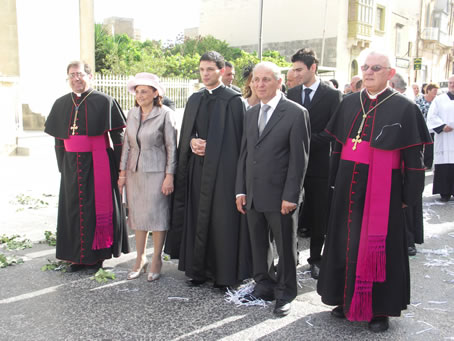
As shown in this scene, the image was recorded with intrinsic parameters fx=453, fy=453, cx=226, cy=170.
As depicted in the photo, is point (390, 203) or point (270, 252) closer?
point (390, 203)

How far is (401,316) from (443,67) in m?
47.9

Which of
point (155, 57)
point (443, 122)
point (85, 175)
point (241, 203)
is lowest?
point (241, 203)

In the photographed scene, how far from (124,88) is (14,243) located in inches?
451

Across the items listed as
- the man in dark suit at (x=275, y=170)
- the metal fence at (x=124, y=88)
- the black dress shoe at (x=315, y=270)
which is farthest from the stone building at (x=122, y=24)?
the man in dark suit at (x=275, y=170)

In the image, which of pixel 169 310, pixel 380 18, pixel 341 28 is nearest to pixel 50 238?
pixel 169 310

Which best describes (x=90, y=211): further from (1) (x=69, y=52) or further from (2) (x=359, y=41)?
(2) (x=359, y=41)

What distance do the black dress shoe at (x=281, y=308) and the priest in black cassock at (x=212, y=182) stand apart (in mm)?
510

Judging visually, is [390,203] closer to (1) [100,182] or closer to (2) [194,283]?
(2) [194,283]

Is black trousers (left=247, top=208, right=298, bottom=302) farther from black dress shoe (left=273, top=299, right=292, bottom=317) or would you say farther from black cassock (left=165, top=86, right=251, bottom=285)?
black cassock (left=165, top=86, right=251, bottom=285)

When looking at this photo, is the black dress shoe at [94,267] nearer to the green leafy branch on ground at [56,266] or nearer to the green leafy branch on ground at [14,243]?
the green leafy branch on ground at [56,266]

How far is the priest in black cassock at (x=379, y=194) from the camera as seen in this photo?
3408 mm

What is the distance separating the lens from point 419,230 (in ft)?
17.0

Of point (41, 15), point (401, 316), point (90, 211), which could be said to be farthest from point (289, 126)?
point (41, 15)

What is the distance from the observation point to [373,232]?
3.43m
